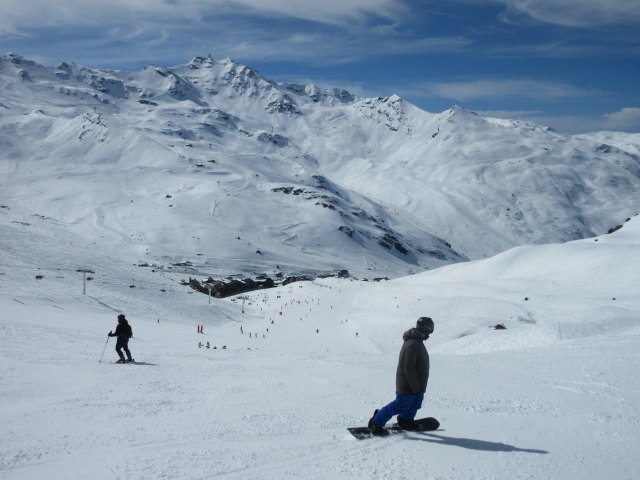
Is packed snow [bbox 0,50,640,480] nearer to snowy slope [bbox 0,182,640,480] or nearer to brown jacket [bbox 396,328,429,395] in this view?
snowy slope [bbox 0,182,640,480]

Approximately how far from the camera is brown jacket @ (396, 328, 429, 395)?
24.4ft

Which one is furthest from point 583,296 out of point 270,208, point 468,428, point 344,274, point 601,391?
point 270,208

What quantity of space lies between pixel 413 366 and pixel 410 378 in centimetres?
19

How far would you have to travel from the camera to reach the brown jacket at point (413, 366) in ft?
24.4

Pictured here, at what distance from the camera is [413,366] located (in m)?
7.43

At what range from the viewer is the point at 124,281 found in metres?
40.2

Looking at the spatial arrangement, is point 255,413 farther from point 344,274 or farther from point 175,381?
point 344,274

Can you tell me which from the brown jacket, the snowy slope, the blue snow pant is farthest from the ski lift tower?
the brown jacket

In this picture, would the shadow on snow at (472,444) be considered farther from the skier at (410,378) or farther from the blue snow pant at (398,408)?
the blue snow pant at (398,408)

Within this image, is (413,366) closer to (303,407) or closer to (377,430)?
(377,430)

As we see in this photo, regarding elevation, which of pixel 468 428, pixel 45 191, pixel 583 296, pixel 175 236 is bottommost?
pixel 468 428

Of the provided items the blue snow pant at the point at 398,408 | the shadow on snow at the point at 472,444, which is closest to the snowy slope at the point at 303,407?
the shadow on snow at the point at 472,444

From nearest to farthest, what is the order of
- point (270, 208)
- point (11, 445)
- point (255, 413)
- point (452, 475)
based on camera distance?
point (452, 475)
point (11, 445)
point (255, 413)
point (270, 208)

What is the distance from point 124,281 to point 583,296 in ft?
111
